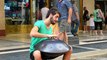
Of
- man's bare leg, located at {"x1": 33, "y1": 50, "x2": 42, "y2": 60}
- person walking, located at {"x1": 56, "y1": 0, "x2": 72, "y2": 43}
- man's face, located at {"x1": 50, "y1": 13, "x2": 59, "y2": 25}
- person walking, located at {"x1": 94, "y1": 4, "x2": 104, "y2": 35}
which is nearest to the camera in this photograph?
man's bare leg, located at {"x1": 33, "y1": 50, "x2": 42, "y2": 60}

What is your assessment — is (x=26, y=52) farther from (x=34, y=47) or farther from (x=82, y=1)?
(x=82, y=1)

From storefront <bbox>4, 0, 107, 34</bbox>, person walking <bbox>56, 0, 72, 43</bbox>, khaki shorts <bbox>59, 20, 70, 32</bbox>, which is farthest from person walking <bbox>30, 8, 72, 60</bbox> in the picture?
storefront <bbox>4, 0, 107, 34</bbox>

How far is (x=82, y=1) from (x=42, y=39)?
16.0 meters

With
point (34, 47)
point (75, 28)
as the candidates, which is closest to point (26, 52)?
point (75, 28)

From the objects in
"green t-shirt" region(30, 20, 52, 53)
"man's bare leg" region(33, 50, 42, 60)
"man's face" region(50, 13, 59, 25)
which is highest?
"man's face" region(50, 13, 59, 25)

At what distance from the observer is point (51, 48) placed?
5352 mm

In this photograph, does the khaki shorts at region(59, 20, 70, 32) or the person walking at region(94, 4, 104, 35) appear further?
the person walking at region(94, 4, 104, 35)

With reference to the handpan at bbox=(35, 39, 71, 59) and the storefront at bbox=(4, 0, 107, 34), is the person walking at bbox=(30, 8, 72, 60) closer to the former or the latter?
the handpan at bbox=(35, 39, 71, 59)

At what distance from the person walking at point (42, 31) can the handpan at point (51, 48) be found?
0.33 ft

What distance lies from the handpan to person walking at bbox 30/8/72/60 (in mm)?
100

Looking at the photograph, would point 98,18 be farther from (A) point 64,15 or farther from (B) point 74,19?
(A) point 64,15

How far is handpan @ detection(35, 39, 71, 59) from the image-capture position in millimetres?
5340

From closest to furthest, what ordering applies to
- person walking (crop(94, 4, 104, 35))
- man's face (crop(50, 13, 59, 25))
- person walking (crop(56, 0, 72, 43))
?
1. man's face (crop(50, 13, 59, 25))
2. person walking (crop(56, 0, 72, 43))
3. person walking (crop(94, 4, 104, 35))

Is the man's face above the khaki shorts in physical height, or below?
above
